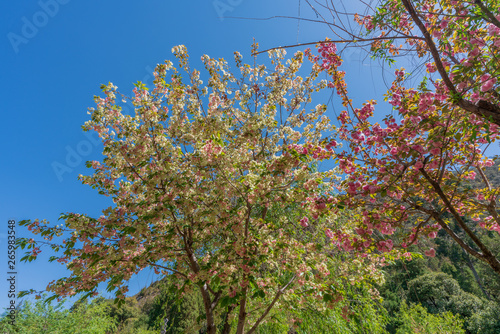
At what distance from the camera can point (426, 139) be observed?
2.85 meters

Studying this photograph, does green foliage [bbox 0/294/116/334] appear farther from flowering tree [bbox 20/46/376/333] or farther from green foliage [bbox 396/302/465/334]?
green foliage [bbox 396/302/465/334]

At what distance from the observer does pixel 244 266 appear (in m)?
3.39

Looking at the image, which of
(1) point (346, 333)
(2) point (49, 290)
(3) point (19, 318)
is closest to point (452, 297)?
(1) point (346, 333)

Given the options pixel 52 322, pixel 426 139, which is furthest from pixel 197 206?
pixel 52 322

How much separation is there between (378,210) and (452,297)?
1213 inches

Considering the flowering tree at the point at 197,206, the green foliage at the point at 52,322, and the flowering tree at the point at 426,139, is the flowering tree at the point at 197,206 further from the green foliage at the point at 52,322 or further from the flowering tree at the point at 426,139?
the green foliage at the point at 52,322

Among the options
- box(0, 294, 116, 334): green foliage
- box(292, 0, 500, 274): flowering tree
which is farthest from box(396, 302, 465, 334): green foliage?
box(0, 294, 116, 334): green foliage

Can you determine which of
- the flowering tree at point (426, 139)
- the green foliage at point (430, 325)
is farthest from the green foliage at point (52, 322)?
the green foliage at point (430, 325)

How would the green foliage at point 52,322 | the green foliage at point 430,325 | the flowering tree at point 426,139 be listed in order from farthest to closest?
the green foliage at point 430,325, the green foliage at point 52,322, the flowering tree at point 426,139

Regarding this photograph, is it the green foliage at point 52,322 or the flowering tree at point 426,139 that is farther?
the green foliage at point 52,322

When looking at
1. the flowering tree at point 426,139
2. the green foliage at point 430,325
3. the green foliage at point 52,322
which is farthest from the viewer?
the green foliage at point 430,325

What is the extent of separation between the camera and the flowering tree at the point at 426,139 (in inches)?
101

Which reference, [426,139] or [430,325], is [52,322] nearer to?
[426,139]

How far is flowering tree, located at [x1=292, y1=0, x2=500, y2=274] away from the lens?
2.55 metres
